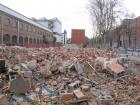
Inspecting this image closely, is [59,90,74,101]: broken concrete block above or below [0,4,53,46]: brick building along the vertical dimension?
below

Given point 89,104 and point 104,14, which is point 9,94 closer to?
point 89,104

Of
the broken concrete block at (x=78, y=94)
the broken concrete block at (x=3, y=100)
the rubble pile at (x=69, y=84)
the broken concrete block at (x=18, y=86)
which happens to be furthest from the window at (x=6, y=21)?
the broken concrete block at (x=78, y=94)

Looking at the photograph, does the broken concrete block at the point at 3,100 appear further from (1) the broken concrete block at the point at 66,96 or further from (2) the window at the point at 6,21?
(2) the window at the point at 6,21

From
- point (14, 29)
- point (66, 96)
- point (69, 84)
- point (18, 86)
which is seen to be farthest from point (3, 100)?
point (14, 29)

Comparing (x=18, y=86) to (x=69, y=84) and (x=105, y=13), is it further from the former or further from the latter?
(x=105, y=13)

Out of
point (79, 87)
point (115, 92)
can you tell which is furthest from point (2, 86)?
point (115, 92)

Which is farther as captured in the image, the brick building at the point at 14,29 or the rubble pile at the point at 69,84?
the brick building at the point at 14,29

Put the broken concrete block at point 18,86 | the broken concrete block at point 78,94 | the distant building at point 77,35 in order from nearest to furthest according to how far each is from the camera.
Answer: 1. the broken concrete block at point 78,94
2. the broken concrete block at point 18,86
3. the distant building at point 77,35

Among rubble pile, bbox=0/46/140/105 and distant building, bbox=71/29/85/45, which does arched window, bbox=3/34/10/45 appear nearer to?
distant building, bbox=71/29/85/45

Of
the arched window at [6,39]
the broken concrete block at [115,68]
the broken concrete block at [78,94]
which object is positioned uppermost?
the arched window at [6,39]

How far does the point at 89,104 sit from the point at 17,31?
43340mm

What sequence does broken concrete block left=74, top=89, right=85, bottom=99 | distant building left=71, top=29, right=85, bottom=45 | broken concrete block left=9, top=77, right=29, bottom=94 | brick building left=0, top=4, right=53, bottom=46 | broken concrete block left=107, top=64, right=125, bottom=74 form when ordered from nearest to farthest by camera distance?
1. broken concrete block left=74, top=89, right=85, bottom=99
2. broken concrete block left=9, top=77, right=29, bottom=94
3. broken concrete block left=107, top=64, right=125, bottom=74
4. distant building left=71, top=29, right=85, bottom=45
5. brick building left=0, top=4, right=53, bottom=46

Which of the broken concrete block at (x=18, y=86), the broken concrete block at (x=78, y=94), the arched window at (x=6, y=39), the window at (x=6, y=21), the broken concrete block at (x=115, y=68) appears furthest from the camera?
the window at (x=6, y=21)

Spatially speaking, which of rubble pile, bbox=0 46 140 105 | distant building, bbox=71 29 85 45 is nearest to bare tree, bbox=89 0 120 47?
distant building, bbox=71 29 85 45
